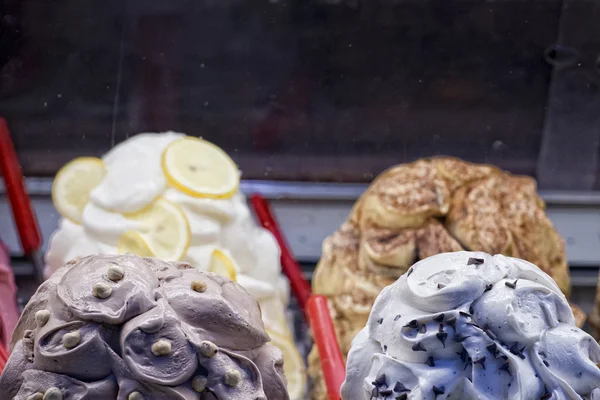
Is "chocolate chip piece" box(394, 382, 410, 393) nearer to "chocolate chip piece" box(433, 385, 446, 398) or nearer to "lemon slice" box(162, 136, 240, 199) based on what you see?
"chocolate chip piece" box(433, 385, 446, 398)

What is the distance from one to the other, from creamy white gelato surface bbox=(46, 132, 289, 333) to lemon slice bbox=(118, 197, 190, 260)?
0.02 m

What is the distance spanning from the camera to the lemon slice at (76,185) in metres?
1.90

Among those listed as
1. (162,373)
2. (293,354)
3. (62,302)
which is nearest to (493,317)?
(162,373)

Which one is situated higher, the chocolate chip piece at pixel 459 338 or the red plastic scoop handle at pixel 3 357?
the chocolate chip piece at pixel 459 338

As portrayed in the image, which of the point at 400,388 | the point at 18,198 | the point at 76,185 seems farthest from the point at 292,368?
the point at 400,388

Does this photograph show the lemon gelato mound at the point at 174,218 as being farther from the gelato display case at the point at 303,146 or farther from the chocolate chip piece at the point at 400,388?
the chocolate chip piece at the point at 400,388

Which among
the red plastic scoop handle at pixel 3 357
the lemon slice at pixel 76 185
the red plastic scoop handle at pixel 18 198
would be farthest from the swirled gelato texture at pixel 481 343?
the red plastic scoop handle at pixel 18 198

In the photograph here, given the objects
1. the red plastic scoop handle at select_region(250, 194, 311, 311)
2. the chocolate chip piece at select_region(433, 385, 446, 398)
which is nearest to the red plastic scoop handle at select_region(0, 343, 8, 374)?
the chocolate chip piece at select_region(433, 385, 446, 398)

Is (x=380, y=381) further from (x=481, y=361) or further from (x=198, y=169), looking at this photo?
(x=198, y=169)

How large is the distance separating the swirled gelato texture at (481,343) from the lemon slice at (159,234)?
72 cm

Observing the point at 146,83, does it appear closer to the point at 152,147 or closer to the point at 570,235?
the point at 152,147

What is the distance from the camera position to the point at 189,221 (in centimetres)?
183

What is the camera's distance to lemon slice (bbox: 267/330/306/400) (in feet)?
6.05

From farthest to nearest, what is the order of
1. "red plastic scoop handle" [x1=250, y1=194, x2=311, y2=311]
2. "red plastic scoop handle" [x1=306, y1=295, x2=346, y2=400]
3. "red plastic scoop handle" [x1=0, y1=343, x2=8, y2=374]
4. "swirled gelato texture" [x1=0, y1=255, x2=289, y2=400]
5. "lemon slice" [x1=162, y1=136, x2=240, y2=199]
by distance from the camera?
"red plastic scoop handle" [x1=250, y1=194, x2=311, y2=311] → "lemon slice" [x1=162, y1=136, x2=240, y2=199] → "red plastic scoop handle" [x1=306, y1=295, x2=346, y2=400] → "red plastic scoop handle" [x1=0, y1=343, x2=8, y2=374] → "swirled gelato texture" [x1=0, y1=255, x2=289, y2=400]
